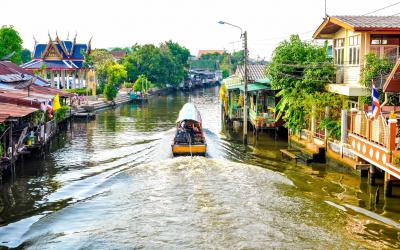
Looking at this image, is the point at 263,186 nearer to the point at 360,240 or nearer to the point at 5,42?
the point at 360,240

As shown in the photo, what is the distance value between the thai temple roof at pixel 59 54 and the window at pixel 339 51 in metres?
42.9

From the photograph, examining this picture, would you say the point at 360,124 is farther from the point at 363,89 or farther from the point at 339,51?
the point at 339,51

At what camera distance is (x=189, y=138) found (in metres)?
27.3

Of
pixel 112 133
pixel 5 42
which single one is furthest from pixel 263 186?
pixel 5 42

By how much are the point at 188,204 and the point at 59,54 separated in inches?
2080

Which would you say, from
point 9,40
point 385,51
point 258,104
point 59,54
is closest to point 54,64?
point 59,54

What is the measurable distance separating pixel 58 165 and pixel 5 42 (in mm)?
42442

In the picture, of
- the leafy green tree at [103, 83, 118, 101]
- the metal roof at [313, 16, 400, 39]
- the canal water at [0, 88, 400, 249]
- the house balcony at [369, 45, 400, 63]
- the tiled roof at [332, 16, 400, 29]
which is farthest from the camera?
the leafy green tree at [103, 83, 118, 101]

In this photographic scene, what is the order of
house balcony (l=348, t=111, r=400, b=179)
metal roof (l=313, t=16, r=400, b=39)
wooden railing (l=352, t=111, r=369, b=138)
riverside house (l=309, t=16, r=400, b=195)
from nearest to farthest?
house balcony (l=348, t=111, r=400, b=179), riverside house (l=309, t=16, r=400, b=195), wooden railing (l=352, t=111, r=369, b=138), metal roof (l=313, t=16, r=400, b=39)

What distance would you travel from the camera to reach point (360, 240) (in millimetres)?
14664

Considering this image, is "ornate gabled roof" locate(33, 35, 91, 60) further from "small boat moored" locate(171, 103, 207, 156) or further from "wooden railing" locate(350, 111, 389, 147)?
"wooden railing" locate(350, 111, 389, 147)

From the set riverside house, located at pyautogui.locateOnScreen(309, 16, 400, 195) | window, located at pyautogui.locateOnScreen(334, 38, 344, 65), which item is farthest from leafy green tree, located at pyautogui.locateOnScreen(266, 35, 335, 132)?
riverside house, located at pyautogui.locateOnScreen(309, 16, 400, 195)

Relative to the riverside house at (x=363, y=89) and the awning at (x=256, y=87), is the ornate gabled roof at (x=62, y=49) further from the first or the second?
the riverside house at (x=363, y=89)

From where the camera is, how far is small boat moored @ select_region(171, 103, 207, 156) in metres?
26.7
